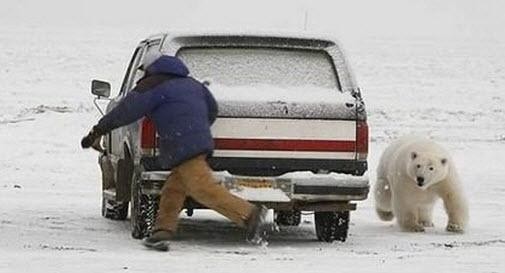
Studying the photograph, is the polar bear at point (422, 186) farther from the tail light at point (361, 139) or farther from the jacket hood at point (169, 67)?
the jacket hood at point (169, 67)

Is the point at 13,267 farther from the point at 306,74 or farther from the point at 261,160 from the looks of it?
the point at 306,74

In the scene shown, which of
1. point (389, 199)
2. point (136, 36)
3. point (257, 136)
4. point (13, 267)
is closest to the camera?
point (13, 267)

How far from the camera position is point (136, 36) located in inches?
2559

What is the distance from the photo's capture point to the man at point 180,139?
9211 millimetres

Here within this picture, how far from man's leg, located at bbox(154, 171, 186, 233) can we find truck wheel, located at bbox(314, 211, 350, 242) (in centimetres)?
148

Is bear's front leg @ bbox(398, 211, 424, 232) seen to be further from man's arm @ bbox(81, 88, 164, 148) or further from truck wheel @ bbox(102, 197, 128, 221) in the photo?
man's arm @ bbox(81, 88, 164, 148)

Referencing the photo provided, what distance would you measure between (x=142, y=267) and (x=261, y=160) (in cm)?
189

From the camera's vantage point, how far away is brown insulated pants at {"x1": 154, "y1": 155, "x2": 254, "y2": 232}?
9.20m

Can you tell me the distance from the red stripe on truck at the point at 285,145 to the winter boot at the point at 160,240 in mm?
826

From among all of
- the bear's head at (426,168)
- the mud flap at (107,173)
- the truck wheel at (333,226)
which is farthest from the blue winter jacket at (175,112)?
the bear's head at (426,168)

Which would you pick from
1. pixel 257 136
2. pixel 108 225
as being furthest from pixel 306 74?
pixel 108 225

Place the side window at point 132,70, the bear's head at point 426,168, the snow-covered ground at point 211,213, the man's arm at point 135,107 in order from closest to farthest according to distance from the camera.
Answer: the snow-covered ground at point 211,213
the man's arm at point 135,107
the bear's head at point 426,168
the side window at point 132,70

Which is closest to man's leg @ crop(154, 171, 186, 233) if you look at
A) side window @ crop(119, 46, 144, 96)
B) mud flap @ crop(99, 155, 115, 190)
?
side window @ crop(119, 46, 144, 96)

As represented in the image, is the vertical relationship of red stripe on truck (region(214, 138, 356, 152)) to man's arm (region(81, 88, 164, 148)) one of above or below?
below
